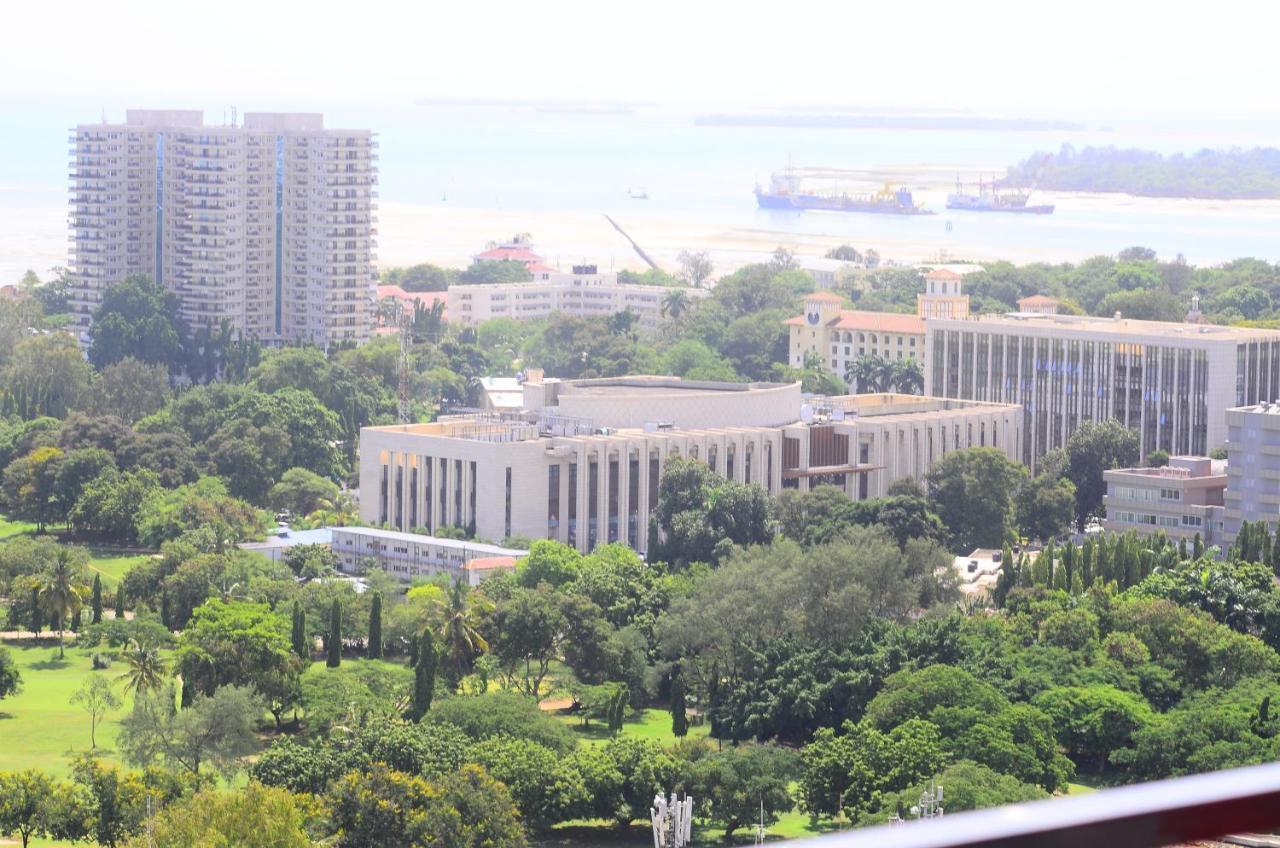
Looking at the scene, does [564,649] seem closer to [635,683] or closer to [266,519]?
[635,683]

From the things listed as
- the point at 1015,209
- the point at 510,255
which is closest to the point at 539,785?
the point at 510,255

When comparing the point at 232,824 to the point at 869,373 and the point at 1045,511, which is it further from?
the point at 869,373

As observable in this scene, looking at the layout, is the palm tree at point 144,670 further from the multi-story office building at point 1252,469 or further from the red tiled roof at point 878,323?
the red tiled roof at point 878,323

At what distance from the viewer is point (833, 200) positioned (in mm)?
147250

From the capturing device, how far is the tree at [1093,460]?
135ft

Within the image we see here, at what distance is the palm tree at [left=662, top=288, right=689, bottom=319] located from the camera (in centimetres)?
7231

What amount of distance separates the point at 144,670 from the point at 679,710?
19.8 feet

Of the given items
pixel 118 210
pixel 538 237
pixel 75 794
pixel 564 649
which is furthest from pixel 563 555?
pixel 538 237

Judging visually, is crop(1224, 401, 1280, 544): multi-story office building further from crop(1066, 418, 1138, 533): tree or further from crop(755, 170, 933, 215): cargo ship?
crop(755, 170, 933, 215): cargo ship

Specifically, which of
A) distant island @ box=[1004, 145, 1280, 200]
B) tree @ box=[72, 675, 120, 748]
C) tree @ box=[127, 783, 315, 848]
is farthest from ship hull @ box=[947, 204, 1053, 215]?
tree @ box=[127, 783, 315, 848]

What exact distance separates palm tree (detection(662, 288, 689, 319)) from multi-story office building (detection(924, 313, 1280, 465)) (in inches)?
945

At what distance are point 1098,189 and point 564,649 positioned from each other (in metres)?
135

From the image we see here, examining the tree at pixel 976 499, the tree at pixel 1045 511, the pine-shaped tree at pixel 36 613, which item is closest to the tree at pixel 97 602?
the pine-shaped tree at pixel 36 613

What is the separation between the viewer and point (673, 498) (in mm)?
36250
